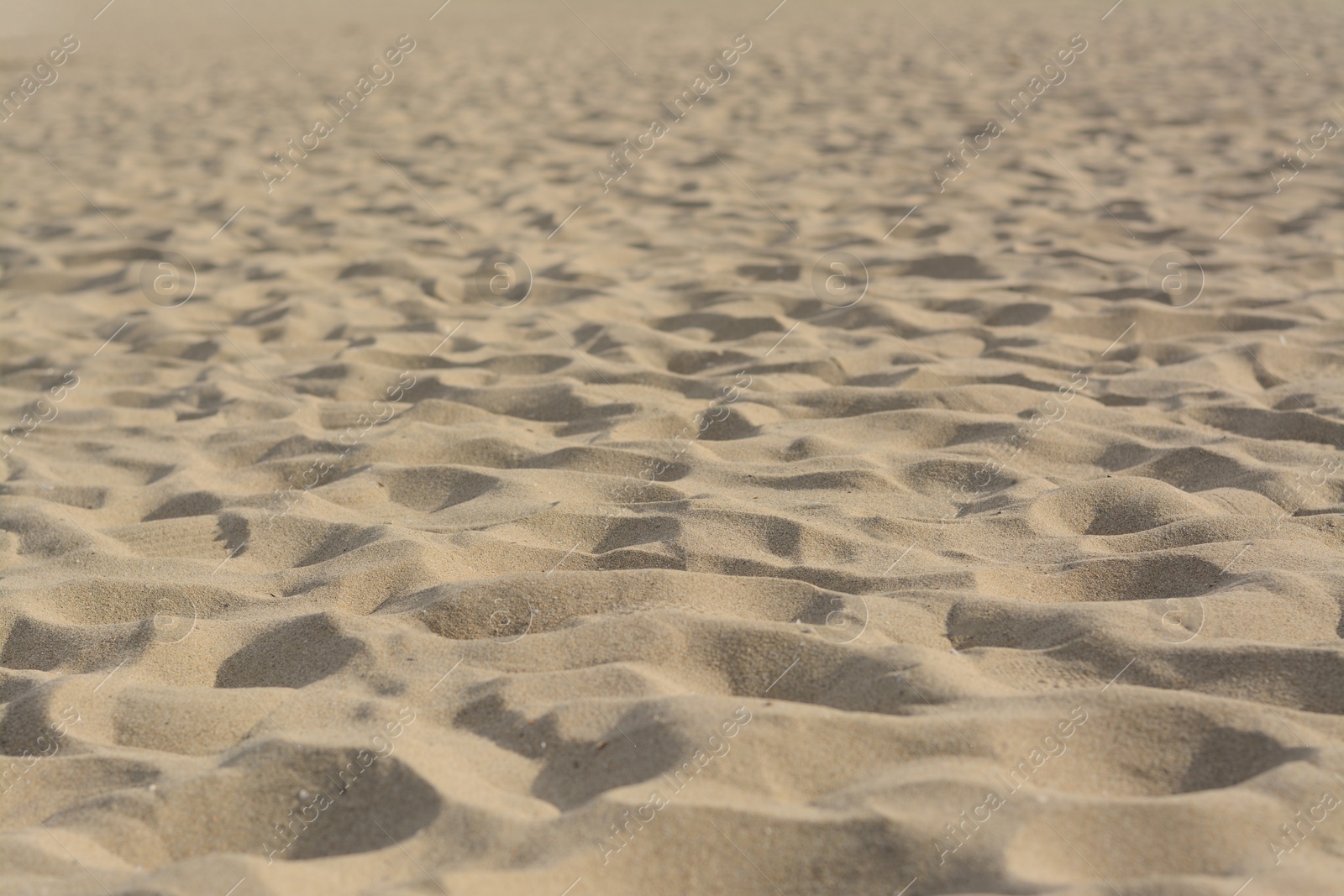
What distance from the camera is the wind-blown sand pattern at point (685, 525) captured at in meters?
1.63

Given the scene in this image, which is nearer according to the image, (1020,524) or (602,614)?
(602,614)

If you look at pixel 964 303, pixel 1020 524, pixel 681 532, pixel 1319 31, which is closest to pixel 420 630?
pixel 681 532

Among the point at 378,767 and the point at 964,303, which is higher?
the point at 378,767

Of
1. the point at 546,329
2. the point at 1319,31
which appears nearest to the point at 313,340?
the point at 546,329

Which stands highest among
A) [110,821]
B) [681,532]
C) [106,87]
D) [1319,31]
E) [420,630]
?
[106,87]

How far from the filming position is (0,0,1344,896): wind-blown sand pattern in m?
1.63

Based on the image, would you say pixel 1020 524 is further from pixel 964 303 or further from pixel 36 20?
pixel 36 20

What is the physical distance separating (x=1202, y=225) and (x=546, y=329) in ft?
9.37

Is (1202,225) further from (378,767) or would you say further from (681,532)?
(378,767)

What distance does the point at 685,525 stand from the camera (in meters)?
2.49

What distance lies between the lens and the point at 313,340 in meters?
Answer: 4.05

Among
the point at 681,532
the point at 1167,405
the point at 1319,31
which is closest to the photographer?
the point at 681,532

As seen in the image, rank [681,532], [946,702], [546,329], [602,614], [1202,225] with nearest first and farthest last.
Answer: [946,702], [602,614], [681,532], [546,329], [1202,225]

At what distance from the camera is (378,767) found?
5.77ft
